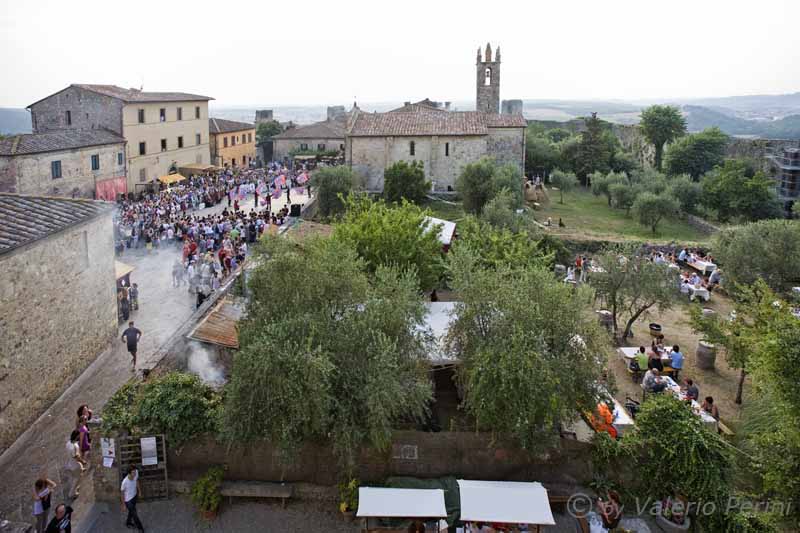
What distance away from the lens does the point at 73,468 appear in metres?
11.7

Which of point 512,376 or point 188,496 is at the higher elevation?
point 512,376

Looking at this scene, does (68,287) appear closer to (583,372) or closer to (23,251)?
(23,251)

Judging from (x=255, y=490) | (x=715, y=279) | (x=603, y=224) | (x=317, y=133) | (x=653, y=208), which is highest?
(x=317, y=133)

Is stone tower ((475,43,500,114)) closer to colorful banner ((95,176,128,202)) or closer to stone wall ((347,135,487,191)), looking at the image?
stone wall ((347,135,487,191))

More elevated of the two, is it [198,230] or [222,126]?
[222,126]

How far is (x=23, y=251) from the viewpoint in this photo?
13586mm

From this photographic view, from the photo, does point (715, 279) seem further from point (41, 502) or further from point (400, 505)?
point (41, 502)

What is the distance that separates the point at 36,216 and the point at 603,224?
37805mm

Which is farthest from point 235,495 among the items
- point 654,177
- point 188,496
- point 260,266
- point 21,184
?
point 654,177

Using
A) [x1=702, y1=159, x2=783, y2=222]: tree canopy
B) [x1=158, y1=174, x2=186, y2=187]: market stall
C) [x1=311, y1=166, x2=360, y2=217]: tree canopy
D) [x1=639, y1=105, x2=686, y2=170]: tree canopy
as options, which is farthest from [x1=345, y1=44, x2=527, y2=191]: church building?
[x1=639, y1=105, x2=686, y2=170]: tree canopy

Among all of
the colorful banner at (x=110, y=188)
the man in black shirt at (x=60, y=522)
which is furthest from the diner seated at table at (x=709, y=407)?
the colorful banner at (x=110, y=188)

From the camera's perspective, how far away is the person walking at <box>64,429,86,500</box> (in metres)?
11.6

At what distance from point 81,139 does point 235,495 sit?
33.5 metres

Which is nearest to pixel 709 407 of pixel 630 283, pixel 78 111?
pixel 630 283
